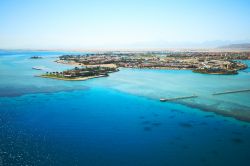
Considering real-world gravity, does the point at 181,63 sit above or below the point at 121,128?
above

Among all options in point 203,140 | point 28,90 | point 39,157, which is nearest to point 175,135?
point 203,140

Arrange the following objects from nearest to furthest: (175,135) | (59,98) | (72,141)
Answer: (72,141) → (175,135) → (59,98)

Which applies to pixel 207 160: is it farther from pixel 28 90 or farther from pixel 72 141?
pixel 28 90

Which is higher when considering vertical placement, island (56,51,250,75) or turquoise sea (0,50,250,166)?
island (56,51,250,75)

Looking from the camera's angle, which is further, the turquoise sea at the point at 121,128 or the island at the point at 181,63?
the island at the point at 181,63

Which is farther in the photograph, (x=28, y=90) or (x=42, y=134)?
(x=28, y=90)

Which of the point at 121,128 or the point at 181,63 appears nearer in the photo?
the point at 121,128

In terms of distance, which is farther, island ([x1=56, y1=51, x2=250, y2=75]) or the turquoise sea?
island ([x1=56, y1=51, x2=250, y2=75])

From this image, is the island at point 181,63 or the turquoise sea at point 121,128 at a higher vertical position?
the island at point 181,63
